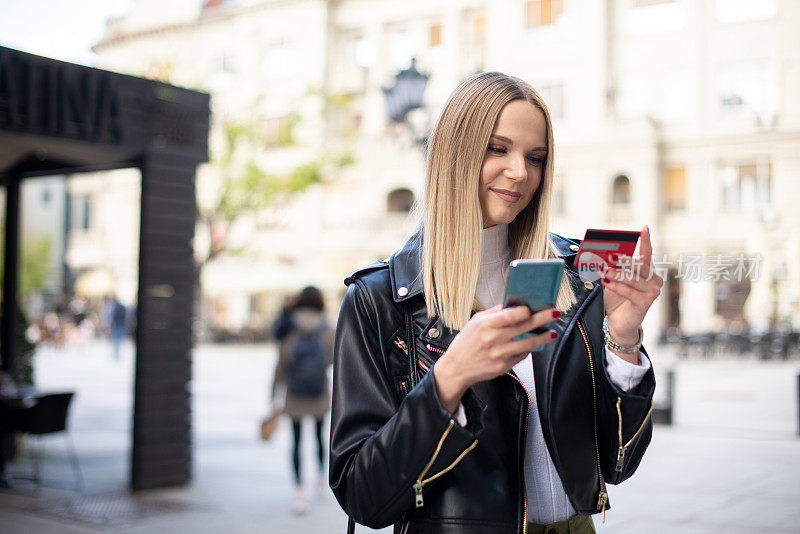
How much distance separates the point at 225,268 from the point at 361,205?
20.8 feet

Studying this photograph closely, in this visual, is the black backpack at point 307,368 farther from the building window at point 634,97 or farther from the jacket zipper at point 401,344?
the building window at point 634,97

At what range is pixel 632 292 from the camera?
1.52 metres

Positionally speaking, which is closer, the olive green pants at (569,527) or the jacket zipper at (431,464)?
the jacket zipper at (431,464)

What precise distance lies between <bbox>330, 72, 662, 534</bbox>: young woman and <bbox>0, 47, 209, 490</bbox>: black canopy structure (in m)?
5.59

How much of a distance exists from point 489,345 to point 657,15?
24400 mm

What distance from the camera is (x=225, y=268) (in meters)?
34.0

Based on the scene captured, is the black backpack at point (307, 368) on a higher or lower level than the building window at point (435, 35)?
lower

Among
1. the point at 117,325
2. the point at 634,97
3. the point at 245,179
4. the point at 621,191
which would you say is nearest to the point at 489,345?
the point at 245,179

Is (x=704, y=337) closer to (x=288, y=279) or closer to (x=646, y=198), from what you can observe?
(x=646, y=198)

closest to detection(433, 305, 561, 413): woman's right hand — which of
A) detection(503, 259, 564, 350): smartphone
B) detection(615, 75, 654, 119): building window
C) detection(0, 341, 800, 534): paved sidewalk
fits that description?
detection(503, 259, 564, 350): smartphone

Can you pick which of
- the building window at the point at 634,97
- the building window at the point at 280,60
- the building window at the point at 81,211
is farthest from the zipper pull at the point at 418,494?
the building window at the point at 81,211

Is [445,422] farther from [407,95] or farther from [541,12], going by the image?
[541,12]

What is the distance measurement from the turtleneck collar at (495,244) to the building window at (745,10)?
785 inches

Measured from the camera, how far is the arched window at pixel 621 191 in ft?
92.9
